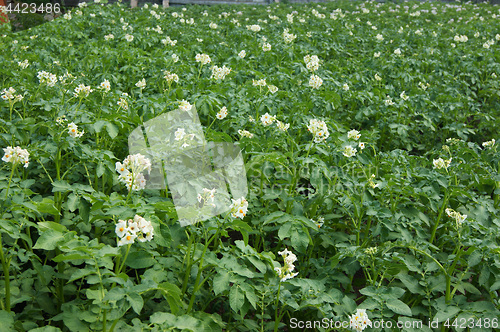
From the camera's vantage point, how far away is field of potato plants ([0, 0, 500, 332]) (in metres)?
1.83

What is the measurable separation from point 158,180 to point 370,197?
47.3 inches

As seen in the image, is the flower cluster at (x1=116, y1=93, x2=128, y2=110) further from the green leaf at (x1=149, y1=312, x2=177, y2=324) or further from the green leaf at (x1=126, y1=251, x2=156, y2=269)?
the green leaf at (x1=149, y1=312, x2=177, y2=324)

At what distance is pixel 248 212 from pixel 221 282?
74 centimetres

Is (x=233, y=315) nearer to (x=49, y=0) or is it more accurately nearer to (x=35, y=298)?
(x=35, y=298)

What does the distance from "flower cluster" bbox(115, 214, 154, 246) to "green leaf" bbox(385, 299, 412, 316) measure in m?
1.08

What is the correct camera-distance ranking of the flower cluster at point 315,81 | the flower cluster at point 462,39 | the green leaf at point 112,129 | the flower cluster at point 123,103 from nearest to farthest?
the green leaf at point 112,129 < the flower cluster at point 123,103 < the flower cluster at point 315,81 < the flower cluster at point 462,39

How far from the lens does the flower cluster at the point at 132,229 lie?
162 cm

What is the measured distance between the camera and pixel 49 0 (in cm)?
1081

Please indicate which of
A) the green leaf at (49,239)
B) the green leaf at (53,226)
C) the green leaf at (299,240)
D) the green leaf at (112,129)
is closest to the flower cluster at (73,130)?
the green leaf at (112,129)

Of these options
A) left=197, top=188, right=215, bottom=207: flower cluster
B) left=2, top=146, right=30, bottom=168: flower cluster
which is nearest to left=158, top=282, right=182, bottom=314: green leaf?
left=197, top=188, right=215, bottom=207: flower cluster

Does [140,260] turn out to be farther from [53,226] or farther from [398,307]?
[398,307]

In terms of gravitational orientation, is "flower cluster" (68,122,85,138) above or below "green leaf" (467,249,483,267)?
Result: above

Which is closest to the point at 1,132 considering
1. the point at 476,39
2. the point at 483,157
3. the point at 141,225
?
the point at 141,225

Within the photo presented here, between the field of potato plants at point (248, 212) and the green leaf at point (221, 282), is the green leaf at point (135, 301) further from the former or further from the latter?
the green leaf at point (221, 282)
